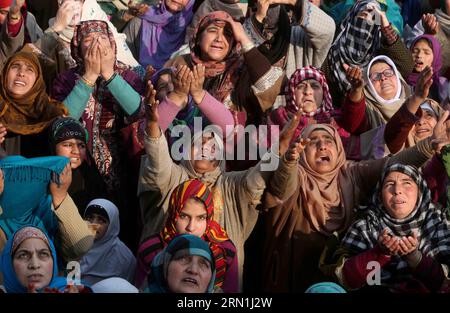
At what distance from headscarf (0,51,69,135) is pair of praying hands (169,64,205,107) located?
2.25ft

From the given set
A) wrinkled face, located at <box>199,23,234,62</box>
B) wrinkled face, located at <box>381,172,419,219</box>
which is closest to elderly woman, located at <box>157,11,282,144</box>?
wrinkled face, located at <box>199,23,234,62</box>

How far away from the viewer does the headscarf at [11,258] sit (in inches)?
341

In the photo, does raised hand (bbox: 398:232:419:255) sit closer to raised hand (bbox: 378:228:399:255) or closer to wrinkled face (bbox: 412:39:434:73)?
raised hand (bbox: 378:228:399:255)

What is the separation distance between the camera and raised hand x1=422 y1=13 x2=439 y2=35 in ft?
36.7

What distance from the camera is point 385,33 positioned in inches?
421

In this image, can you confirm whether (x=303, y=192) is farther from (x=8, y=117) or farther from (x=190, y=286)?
(x=8, y=117)

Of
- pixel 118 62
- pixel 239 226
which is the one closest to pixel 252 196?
pixel 239 226

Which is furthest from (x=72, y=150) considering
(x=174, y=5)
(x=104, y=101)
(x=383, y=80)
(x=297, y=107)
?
(x=383, y=80)

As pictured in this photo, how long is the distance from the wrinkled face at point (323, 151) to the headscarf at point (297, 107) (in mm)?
310

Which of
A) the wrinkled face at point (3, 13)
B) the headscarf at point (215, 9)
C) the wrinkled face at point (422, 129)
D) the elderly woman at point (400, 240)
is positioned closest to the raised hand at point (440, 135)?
the wrinkled face at point (422, 129)

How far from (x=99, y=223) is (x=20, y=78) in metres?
1.14

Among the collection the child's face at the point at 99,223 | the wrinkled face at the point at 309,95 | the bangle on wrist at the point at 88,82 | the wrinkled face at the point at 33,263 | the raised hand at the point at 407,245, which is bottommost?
the wrinkled face at the point at 33,263

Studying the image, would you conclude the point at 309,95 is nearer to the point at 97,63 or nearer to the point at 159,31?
the point at 97,63

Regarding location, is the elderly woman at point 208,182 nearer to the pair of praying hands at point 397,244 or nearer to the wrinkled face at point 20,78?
the pair of praying hands at point 397,244
